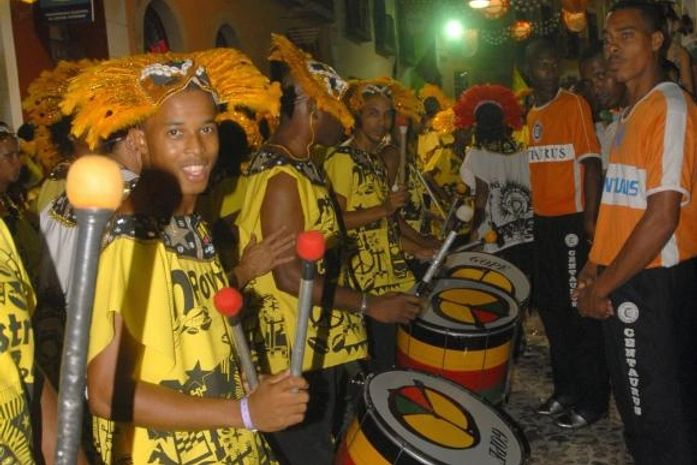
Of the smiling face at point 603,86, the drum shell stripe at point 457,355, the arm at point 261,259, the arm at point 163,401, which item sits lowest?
the drum shell stripe at point 457,355

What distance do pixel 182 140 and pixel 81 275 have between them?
1.31 m

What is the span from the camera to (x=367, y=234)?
455cm

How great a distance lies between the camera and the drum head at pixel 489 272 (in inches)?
173

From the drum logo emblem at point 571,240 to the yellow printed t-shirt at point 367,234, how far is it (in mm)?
972

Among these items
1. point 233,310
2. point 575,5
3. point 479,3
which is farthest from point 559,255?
point 479,3

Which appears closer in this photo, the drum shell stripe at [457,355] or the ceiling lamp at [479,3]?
the drum shell stripe at [457,355]

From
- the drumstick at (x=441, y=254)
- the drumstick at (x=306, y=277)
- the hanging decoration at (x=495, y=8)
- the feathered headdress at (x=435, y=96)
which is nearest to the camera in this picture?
the drumstick at (x=306, y=277)

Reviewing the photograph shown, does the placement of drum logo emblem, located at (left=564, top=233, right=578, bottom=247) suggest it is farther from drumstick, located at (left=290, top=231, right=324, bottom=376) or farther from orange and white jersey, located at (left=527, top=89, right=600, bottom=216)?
drumstick, located at (left=290, top=231, right=324, bottom=376)

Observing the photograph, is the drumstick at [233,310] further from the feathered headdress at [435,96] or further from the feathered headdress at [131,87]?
the feathered headdress at [435,96]

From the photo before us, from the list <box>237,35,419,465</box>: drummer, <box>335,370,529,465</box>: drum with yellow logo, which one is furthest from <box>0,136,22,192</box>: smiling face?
<box>335,370,529,465</box>: drum with yellow logo

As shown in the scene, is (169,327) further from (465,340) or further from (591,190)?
(591,190)

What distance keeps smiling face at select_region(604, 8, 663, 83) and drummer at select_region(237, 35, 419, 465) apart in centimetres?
114

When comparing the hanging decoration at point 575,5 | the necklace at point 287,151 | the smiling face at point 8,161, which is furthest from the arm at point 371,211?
the hanging decoration at point 575,5

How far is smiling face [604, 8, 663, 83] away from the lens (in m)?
2.97
